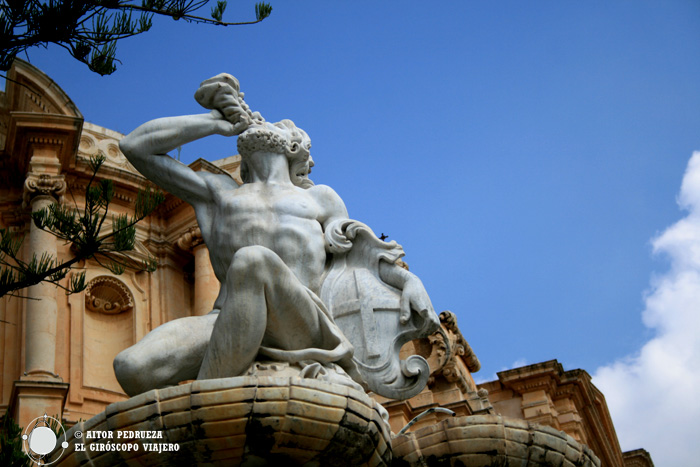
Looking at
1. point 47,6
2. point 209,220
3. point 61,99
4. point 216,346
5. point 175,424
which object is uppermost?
point 61,99

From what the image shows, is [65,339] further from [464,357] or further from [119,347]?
[464,357]

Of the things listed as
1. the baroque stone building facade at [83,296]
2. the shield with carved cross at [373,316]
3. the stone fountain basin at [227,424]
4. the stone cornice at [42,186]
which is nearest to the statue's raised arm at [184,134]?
the shield with carved cross at [373,316]

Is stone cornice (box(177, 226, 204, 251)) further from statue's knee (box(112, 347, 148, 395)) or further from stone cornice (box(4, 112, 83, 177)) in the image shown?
statue's knee (box(112, 347, 148, 395))

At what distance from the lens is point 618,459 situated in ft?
95.2

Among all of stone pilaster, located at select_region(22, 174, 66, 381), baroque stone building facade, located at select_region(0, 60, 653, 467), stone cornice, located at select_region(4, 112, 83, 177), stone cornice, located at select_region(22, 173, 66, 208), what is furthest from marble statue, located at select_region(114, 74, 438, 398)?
stone cornice, located at select_region(4, 112, 83, 177)

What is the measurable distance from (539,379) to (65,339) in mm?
9639

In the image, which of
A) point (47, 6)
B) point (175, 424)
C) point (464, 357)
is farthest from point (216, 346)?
point (464, 357)

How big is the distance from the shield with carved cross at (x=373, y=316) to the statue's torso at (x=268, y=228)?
0.17m

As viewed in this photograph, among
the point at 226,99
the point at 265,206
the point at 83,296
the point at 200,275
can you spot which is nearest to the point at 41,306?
the point at 83,296

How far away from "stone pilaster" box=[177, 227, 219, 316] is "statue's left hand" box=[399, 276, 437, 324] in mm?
14479

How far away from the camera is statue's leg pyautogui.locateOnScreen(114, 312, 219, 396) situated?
216 inches

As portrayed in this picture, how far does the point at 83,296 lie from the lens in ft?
67.5

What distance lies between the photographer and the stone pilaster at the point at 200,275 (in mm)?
20891

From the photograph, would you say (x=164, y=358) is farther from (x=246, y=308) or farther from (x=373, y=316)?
(x=373, y=316)
